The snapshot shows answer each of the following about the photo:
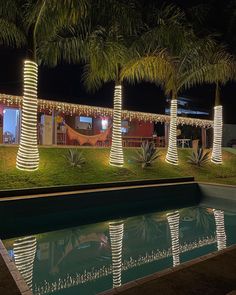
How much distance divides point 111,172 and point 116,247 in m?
5.96

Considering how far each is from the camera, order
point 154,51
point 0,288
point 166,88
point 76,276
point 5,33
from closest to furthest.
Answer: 1. point 0,288
2. point 76,276
3. point 5,33
4. point 154,51
5. point 166,88

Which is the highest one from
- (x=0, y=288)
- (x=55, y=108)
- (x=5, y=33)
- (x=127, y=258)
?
(x=5, y=33)

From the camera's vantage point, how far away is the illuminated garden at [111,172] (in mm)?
4855

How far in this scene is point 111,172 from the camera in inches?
481

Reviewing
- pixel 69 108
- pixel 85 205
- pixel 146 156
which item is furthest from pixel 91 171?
pixel 69 108

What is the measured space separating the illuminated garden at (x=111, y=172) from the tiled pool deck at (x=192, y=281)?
0.07ft

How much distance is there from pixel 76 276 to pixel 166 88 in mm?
11191

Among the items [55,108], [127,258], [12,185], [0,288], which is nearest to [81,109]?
[55,108]

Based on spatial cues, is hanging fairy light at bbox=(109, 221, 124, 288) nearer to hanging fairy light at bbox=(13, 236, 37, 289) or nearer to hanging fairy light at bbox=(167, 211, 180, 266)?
hanging fairy light at bbox=(167, 211, 180, 266)

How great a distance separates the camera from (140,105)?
78.0 ft

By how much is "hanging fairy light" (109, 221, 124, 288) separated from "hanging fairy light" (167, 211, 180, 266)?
0.95 metres

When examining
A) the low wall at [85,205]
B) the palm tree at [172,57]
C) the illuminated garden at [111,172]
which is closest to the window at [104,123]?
the illuminated garden at [111,172]

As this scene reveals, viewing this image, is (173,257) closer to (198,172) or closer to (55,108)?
(198,172)

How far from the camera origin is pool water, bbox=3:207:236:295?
4.73 metres
